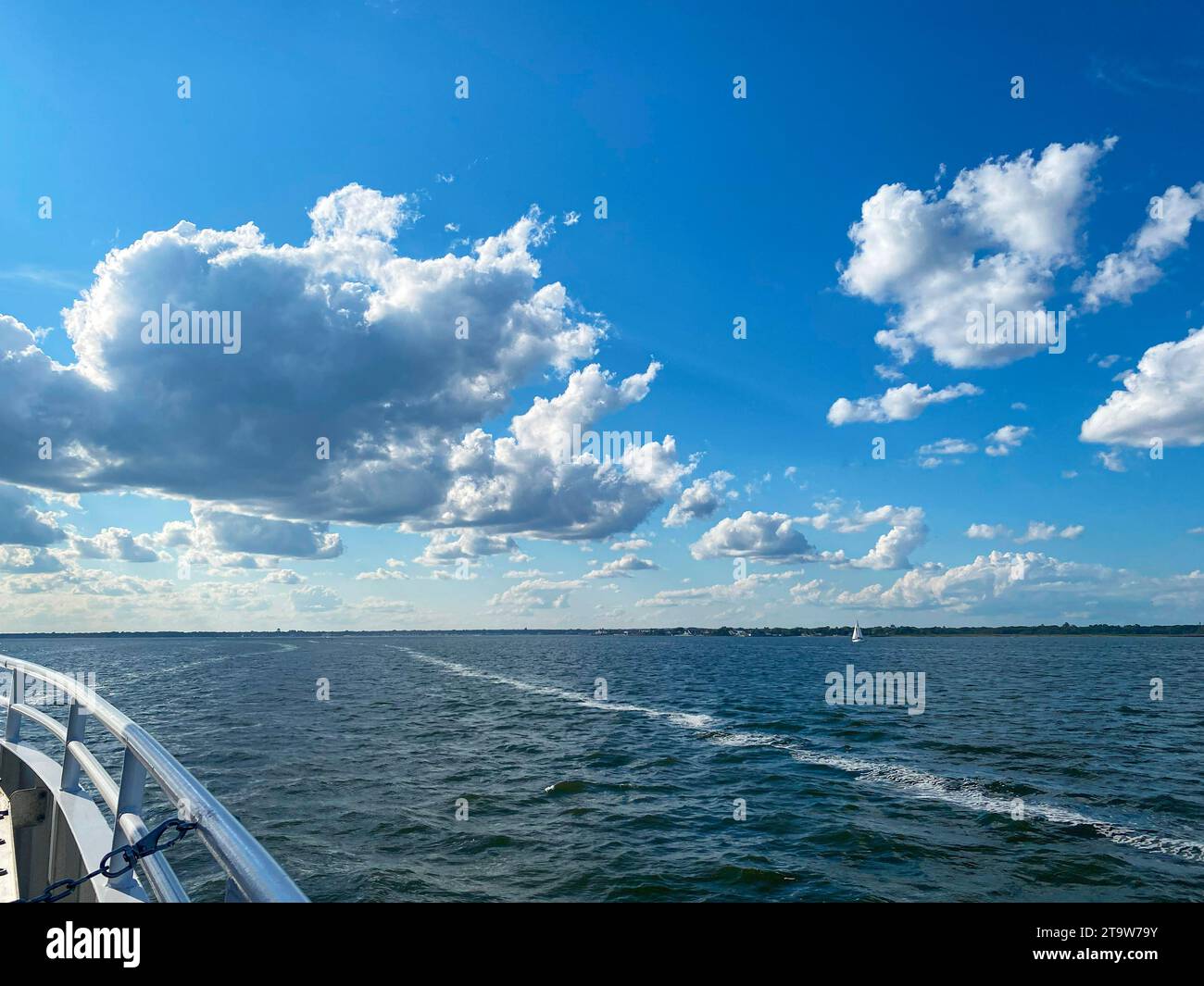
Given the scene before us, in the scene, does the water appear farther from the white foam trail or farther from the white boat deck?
the white boat deck

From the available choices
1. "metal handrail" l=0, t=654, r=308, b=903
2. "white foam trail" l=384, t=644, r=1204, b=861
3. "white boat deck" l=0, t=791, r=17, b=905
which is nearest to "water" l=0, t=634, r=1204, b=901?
"white foam trail" l=384, t=644, r=1204, b=861

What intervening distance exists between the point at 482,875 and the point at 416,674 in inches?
2609

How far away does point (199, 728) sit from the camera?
117ft

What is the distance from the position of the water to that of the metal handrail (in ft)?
31.2

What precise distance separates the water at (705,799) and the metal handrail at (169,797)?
9.50 metres

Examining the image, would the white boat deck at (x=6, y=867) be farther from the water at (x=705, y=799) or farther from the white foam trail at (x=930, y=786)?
the white foam trail at (x=930, y=786)

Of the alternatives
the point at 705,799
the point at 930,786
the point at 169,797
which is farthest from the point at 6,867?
the point at 930,786

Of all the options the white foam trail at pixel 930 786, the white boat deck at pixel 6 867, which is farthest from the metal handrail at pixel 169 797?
the white foam trail at pixel 930 786

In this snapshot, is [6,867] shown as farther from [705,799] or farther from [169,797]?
[705,799]

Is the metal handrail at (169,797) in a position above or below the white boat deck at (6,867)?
above

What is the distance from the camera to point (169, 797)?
3252mm

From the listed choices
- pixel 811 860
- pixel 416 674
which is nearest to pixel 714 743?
pixel 811 860

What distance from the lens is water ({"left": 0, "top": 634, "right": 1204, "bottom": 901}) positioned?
14.5m

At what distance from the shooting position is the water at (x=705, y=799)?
14.5m
